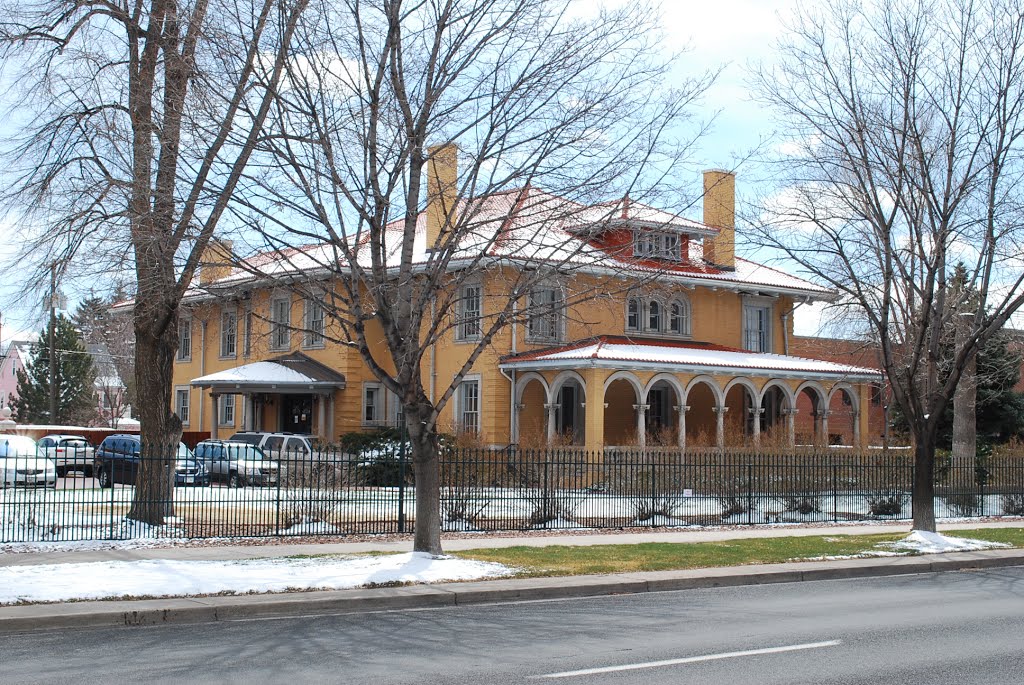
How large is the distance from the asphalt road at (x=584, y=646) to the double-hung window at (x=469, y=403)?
2364 centimetres

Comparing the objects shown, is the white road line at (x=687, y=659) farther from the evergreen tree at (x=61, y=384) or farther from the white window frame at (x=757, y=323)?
the evergreen tree at (x=61, y=384)

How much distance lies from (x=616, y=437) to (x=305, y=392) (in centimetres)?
1075

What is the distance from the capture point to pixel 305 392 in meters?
40.0

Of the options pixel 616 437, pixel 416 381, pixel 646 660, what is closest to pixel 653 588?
pixel 416 381

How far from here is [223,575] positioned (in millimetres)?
14266

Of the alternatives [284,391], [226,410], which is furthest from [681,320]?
[226,410]

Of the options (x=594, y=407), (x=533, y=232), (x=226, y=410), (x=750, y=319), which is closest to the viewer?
(x=533, y=232)

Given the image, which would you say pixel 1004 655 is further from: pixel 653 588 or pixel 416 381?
pixel 416 381

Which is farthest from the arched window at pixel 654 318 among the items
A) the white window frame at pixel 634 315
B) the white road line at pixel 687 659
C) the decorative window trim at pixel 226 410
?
the white road line at pixel 687 659

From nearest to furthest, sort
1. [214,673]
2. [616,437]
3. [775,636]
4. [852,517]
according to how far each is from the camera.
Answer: [214,673]
[775,636]
[852,517]
[616,437]

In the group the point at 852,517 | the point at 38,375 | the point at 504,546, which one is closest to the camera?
the point at 504,546

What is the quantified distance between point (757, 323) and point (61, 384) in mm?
43805

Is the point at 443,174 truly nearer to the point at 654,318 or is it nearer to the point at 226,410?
the point at 654,318

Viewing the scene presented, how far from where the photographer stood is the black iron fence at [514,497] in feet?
64.5
